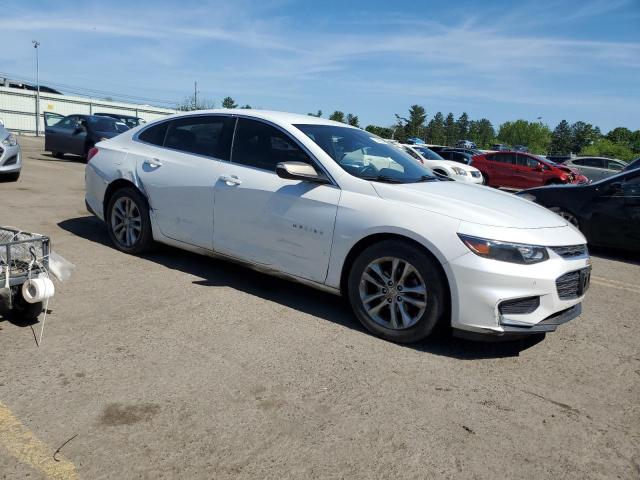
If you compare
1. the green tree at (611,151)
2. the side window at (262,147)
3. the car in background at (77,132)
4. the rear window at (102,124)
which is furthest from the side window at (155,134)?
the green tree at (611,151)

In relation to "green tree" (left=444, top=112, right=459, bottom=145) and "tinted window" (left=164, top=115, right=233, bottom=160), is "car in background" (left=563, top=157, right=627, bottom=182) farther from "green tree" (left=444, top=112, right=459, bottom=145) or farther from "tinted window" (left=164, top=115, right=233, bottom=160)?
"green tree" (left=444, top=112, right=459, bottom=145)

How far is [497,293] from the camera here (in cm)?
352

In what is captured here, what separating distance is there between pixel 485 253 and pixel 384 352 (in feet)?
3.07

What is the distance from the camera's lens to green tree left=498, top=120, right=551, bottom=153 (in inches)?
4638

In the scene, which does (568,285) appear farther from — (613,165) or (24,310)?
(613,165)

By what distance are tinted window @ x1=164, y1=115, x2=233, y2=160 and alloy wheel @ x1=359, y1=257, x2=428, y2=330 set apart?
1.82 metres

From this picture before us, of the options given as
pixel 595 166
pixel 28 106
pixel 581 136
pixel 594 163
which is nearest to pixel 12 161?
pixel 595 166

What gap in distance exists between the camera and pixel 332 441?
263 centimetres

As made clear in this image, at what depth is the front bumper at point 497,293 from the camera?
139 inches

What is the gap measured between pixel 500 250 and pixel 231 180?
2.30m

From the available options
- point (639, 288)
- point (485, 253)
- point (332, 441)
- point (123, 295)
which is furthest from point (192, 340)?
point (639, 288)

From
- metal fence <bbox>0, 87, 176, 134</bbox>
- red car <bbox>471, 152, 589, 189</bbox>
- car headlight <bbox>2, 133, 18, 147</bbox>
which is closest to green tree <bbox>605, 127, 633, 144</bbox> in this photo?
red car <bbox>471, 152, 589, 189</bbox>

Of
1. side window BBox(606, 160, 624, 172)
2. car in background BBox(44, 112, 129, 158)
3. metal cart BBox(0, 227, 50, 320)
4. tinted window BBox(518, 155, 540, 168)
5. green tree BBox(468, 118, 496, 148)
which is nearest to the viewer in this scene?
metal cart BBox(0, 227, 50, 320)

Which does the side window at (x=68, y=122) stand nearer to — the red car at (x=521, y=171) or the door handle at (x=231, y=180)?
the door handle at (x=231, y=180)
